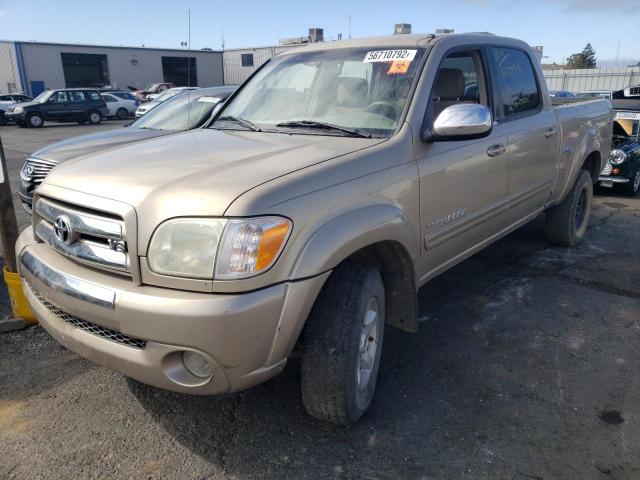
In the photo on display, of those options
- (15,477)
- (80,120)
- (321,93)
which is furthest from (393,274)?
(80,120)

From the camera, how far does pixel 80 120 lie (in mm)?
25000

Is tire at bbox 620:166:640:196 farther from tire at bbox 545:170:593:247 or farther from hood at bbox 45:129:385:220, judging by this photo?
hood at bbox 45:129:385:220

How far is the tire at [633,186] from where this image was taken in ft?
28.1

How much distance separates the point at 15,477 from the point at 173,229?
1.39m

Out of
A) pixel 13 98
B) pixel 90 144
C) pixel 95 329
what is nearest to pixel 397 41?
pixel 95 329

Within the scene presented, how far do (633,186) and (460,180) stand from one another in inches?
270

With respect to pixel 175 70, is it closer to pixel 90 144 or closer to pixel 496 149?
pixel 90 144

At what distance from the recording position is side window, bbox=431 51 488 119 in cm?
338

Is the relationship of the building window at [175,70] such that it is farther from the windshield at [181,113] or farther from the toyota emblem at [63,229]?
the toyota emblem at [63,229]

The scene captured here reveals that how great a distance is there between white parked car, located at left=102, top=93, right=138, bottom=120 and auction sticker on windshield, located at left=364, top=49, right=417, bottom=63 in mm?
25722

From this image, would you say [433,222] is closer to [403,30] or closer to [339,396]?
[339,396]

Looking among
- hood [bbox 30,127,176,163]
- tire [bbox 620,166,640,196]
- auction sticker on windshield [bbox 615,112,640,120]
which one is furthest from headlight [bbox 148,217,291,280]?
auction sticker on windshield [bbox 615,112,640,120]

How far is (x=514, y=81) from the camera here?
13.7ft

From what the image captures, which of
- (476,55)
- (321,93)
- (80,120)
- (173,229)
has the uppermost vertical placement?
(476,55)
